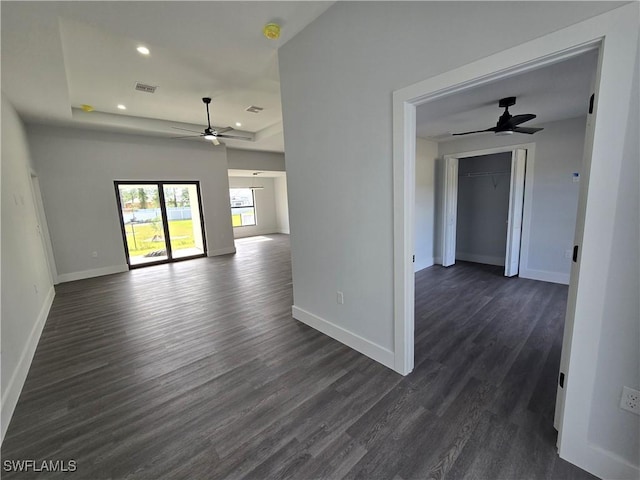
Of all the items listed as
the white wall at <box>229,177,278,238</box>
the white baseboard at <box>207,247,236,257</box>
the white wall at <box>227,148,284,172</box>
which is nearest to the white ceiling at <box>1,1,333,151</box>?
the white wall at <box>227,148,284,172</box>

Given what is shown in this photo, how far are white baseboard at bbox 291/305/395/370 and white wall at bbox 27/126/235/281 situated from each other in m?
5.12

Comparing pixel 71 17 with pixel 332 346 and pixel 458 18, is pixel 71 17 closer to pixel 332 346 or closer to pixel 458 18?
pixel 458 18

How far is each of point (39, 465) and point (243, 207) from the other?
410 inches

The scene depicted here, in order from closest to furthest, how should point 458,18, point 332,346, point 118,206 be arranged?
point 458,18 < point 332,346 < point 118,206

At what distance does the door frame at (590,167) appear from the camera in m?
1.17

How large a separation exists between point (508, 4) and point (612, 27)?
50 centimetres

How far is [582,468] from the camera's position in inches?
57.5

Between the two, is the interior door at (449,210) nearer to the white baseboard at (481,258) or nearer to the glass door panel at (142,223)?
the white baseboard at (481,258)

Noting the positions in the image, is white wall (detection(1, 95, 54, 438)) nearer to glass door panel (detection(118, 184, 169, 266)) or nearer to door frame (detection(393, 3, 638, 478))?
glass door panel (detection(118, 184, 169, 266))

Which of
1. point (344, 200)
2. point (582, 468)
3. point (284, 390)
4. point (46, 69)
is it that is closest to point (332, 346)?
point (284, 390)

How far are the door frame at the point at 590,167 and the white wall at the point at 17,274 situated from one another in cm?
353

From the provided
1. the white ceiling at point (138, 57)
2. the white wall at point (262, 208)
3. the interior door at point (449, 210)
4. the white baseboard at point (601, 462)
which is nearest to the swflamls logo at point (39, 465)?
the white baseboard at point (601, 462)

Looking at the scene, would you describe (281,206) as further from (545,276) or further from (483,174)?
(545,276)

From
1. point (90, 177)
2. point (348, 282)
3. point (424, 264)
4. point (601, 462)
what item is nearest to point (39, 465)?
point (348, 282)
